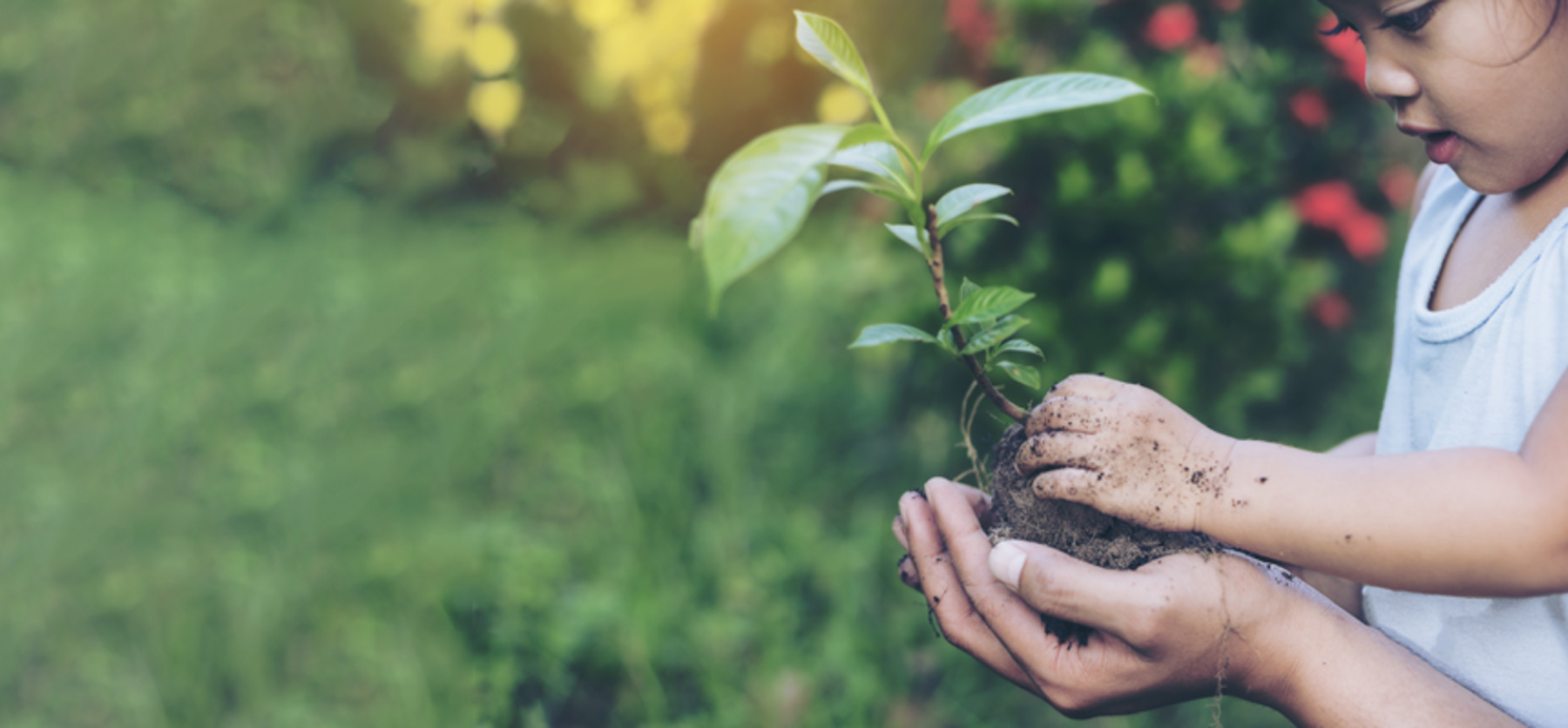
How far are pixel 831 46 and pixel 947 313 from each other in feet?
1.03

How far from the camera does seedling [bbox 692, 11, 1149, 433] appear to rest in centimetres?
70

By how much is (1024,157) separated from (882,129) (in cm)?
143

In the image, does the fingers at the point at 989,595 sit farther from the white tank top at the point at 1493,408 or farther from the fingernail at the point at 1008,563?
the white tank top at the point at 1493,408

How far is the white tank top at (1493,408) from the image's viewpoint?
938 millimetres

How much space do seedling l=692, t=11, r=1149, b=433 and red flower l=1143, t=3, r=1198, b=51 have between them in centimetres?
158

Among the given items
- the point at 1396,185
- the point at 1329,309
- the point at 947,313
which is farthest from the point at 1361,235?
the point at 947,313

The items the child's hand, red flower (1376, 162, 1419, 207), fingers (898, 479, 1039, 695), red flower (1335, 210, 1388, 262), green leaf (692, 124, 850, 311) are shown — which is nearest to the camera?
green leaf (692, 124, 850, 311)

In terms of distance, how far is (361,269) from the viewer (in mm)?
3879

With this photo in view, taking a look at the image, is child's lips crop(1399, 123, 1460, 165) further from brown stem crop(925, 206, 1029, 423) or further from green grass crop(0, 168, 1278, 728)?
green grass crop(0, 168, 1278, 728)

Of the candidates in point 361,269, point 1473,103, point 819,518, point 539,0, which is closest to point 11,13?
point 361,269

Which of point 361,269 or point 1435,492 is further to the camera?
point 361,269

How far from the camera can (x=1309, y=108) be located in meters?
2.61

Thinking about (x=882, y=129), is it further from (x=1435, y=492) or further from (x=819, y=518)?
(x=819, y=518)

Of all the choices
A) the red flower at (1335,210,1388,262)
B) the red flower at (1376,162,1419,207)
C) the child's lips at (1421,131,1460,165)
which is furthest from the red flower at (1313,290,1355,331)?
the child's lips at (1421,131,1460,165)
